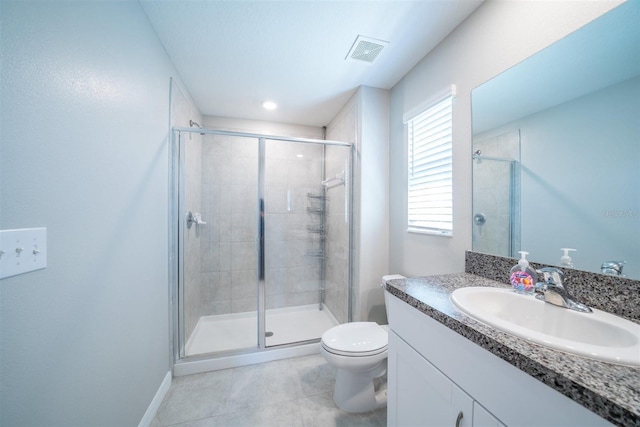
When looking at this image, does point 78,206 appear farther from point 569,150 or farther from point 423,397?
point 569,150

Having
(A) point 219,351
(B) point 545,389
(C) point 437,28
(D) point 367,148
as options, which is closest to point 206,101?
(D) point 367,148

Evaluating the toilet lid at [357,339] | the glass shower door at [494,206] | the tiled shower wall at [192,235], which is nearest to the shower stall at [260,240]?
the tiled shower wall at [192,235]

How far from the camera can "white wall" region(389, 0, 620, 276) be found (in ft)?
3.29

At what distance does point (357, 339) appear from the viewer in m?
1.49

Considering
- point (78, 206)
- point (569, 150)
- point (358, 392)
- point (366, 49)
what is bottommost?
point (358, 392)

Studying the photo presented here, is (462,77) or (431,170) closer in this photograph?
(462,77)

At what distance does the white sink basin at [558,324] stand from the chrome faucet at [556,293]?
18 mm

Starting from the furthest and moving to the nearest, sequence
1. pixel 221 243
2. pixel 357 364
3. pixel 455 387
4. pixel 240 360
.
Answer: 1. pixel 221 243
2. pixel 240 360
3. pixel 357 364
4. pixel 455 387

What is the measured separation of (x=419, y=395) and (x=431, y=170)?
132 centimetres

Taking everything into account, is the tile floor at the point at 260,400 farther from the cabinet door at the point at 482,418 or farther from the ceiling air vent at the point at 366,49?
the ceiling air vent at the point at 366,49

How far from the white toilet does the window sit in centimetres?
86

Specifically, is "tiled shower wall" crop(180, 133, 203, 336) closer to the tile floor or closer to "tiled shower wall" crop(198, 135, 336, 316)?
"tiled shower wall" crop(198, 135, 336, 316)

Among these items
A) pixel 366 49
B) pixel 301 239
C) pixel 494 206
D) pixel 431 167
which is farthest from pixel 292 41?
pixel 301 239

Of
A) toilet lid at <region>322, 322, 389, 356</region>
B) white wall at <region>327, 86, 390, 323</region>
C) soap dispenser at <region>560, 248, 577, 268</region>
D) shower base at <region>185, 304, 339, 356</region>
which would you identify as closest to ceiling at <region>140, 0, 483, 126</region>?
white wall at <region>327, 86, 390, 323</region>
